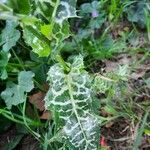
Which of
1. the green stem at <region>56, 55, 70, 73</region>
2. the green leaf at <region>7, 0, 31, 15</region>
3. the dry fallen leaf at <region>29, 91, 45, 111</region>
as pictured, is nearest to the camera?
the green leaf at <region>7, 0, 31, 15</region>

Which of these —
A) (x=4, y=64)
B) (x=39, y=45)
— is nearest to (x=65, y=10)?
(x=39, y=45)

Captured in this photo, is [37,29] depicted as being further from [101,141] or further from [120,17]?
[120,17]

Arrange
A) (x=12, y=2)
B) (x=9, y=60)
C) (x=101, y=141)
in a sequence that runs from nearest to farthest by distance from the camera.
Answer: (x=12, y=2), (x=101, y=141), (x=9, y=60)

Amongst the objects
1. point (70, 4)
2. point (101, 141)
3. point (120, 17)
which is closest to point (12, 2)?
point (70, 4)

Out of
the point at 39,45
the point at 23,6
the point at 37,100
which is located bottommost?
the point at 37,100

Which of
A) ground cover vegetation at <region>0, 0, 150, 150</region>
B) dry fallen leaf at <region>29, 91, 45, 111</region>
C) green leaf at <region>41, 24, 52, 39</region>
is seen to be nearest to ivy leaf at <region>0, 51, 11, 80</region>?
ground cover vegetation at <region>0, 0, 150, 150</region>

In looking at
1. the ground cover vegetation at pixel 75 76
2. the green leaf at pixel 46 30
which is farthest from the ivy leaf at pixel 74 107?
the green leaf at pixel 46 30

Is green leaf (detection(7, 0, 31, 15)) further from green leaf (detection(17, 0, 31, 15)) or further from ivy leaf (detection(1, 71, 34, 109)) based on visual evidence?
ivy leaf (detection(1, 71, 34, 109))

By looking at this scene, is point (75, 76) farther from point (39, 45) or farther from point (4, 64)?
point (4, 64)
